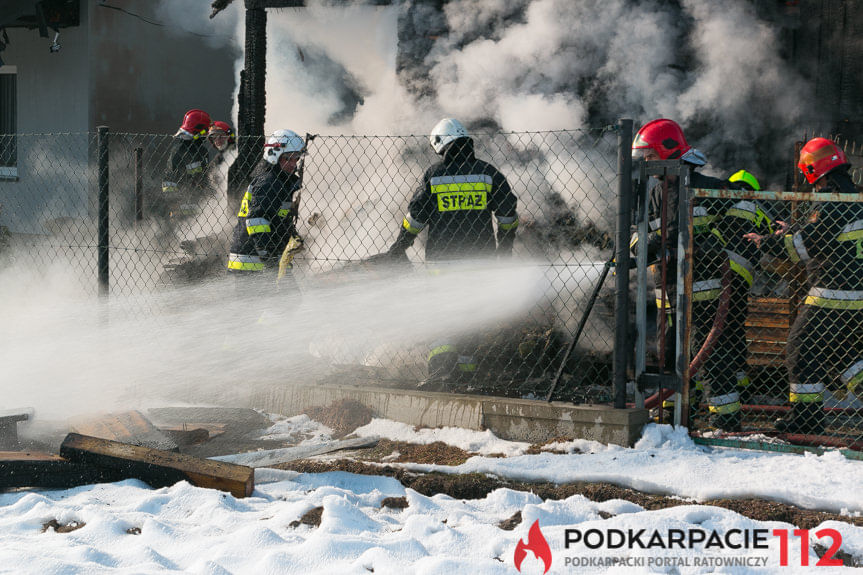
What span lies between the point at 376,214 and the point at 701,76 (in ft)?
13.4

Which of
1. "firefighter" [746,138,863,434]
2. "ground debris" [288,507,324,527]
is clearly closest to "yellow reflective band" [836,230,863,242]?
"firefighter" [746,138,863,434]

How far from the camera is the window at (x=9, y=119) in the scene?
13.0 m

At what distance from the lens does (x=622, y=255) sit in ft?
16.6

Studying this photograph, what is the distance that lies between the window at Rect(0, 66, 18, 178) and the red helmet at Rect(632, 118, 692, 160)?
10273 mm

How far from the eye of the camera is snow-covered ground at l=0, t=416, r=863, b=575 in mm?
3373

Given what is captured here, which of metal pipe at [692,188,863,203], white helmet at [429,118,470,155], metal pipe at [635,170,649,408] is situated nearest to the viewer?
metal pipe at [692,188,863,203]

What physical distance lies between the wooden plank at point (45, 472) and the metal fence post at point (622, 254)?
2778 mm

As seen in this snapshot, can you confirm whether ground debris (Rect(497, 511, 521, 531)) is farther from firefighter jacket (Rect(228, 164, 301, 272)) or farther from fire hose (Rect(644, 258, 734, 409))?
firefighter jacket (Rect(228, 164, 301, 272))

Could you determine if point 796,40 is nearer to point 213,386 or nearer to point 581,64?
point 581,64

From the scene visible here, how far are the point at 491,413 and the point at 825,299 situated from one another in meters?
2.17

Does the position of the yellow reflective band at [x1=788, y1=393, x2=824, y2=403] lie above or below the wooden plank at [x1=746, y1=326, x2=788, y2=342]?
below

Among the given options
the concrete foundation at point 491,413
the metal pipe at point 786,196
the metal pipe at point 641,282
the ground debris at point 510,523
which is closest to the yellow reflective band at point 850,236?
the metal pipe at point 786,196

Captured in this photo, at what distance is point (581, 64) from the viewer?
976 cm

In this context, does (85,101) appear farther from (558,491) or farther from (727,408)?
(558,491)
